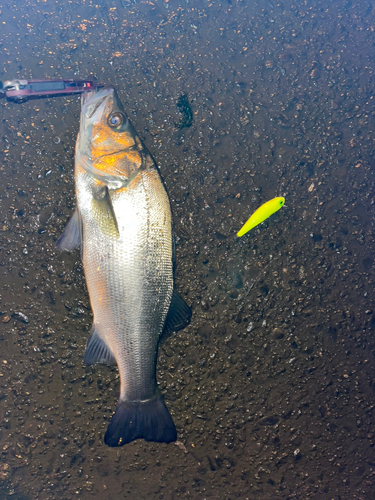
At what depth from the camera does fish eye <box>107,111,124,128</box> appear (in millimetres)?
2057

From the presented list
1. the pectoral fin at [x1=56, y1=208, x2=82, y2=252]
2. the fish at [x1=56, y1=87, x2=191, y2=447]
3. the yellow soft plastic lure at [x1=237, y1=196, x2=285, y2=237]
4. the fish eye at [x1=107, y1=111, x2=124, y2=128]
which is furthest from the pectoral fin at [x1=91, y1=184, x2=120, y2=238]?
the yellow soft plastic lure at [x1=237, y1=196, x2=285, y2=237]

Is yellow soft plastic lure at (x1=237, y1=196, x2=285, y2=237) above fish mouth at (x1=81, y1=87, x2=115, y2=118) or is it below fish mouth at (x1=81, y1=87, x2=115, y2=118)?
below

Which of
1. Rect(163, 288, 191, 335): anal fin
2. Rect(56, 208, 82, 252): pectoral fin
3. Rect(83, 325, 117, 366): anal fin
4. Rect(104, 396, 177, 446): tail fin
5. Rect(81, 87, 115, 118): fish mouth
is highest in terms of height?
Rect(81, 87, 115, 118): fish mouth

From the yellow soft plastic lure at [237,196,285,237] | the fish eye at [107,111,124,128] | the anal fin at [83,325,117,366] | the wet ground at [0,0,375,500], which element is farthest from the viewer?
the yellow soft plastic lure at [237,196,285,237]

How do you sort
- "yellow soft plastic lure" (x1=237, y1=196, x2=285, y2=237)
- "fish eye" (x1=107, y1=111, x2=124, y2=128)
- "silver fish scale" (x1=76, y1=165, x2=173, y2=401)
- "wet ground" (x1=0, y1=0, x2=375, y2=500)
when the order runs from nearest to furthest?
1. "silver fish scale" (x1=76, y1=165, x2=173, y2=401)
2. "fish eye" (x1=107, y1=111, x2=124, y2=128)
3. "wet ground" (x1=0, y1=0, x2=375, y2=500)
4. "yellow soft plastic lure" (x1=237, y1=196, x2=285, y2=237)

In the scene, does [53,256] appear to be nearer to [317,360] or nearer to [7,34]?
[7,34]

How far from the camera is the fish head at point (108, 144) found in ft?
6.42

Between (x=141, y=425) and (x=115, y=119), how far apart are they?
2420 millimetres

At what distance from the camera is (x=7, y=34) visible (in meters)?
2.74

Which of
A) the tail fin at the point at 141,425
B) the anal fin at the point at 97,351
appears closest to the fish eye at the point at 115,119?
the anal fin at the point at 97,351

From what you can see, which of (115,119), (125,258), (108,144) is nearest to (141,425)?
(125,258)

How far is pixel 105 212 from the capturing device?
74.2 inches

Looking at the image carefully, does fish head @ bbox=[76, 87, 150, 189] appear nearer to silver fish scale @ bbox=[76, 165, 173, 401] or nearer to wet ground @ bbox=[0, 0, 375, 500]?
silver fish scale @ bbox=[76, 165, 173, 401]

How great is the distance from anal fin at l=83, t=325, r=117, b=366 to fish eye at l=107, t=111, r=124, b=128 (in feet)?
5.26
